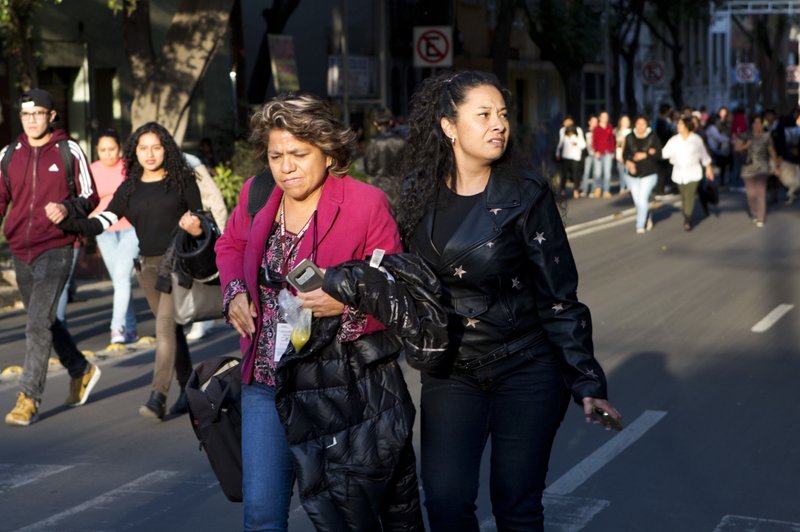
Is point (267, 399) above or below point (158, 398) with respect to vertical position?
above

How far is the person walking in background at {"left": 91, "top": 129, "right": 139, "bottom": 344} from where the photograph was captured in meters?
11.6

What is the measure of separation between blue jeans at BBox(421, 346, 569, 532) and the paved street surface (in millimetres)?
1730

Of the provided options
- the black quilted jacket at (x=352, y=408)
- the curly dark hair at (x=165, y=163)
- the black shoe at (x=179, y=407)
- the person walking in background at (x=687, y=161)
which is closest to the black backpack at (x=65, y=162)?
the curly dark hair at (x=165, y=163)

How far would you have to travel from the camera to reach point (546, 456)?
4590mm

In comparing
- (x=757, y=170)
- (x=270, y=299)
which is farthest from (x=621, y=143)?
(x=270, y=299)

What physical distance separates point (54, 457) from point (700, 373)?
4.46 m

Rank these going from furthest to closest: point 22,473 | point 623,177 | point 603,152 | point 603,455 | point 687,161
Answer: point 623,177 → point 603,152 → point 687,161 → point 603,455 → point 22,473

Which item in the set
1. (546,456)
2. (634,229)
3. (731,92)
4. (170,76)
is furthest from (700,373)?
(731,92)

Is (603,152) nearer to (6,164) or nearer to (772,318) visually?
(772,318)

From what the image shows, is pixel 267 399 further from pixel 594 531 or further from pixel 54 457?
pixel 54 457

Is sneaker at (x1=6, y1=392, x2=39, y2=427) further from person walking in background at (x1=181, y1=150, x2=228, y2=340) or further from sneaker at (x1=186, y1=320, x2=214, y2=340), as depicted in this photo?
sneaker at (x1=186, y1=320, x2=214, y2=340)

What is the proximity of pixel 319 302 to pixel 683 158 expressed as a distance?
19.2 metres

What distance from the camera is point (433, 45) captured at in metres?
24.8

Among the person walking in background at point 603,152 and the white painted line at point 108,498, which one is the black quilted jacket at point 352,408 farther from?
the person walking in background at point 603,152
